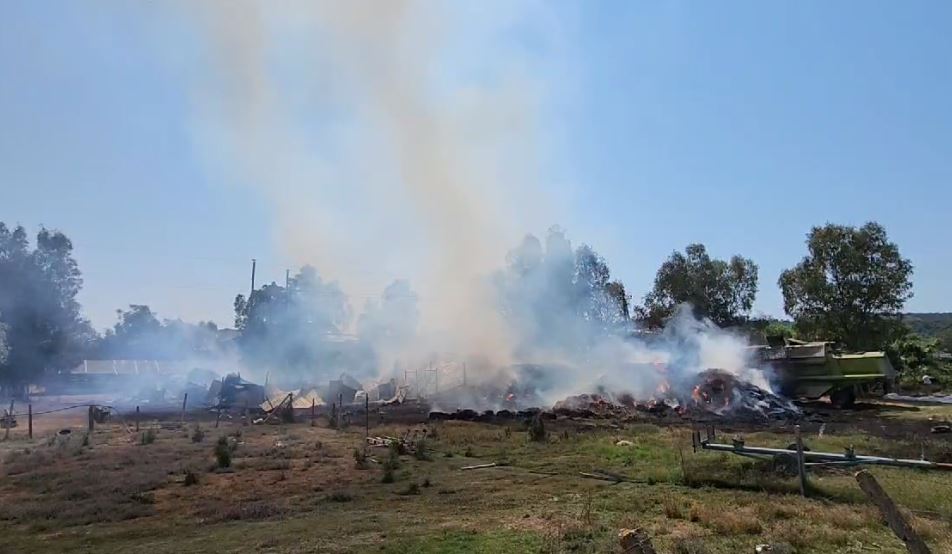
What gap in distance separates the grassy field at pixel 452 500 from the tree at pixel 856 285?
29.3 m

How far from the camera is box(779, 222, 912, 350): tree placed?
144 ft

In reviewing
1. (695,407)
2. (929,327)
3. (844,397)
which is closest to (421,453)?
(695,407)

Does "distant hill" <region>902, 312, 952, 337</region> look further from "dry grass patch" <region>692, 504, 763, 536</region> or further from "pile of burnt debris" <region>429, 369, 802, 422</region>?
"dry grass patch" <region>692, 504, 763, 536</region>

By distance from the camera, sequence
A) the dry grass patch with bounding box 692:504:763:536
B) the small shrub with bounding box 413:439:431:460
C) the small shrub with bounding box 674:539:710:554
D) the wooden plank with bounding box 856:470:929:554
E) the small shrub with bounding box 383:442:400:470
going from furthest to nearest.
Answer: the small shrub with bounding box 413:439:431:460 < the small shrub with bounding box 383:442:400:470 < the dry grass patch with bounding box 692:504:763:536 < the small shrub with bounding box 674:539:710:554 < the wooden plank with bounding box 856:470:929:554

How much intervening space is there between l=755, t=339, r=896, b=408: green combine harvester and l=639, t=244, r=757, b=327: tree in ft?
77.4

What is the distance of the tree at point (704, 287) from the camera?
59188 millimetres

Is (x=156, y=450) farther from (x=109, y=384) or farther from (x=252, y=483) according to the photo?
(x=109, y=384)

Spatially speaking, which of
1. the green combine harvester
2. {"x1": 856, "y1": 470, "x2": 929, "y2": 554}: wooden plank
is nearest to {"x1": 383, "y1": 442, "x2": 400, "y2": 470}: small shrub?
{"x1": 856, "y1": 470, "x2": 929, "y2": 554}: wooden plank

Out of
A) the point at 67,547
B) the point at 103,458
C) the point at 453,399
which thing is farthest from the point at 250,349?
the point at 67,547

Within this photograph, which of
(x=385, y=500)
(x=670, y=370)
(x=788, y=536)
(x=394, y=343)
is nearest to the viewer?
(x=788, y=536)

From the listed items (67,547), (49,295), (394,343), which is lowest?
(67,547)

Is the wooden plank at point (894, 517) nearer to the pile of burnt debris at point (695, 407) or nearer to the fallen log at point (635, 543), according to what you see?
the fallen log at point (635, 543)

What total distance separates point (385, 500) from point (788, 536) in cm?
717

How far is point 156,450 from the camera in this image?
2070 centimetres
